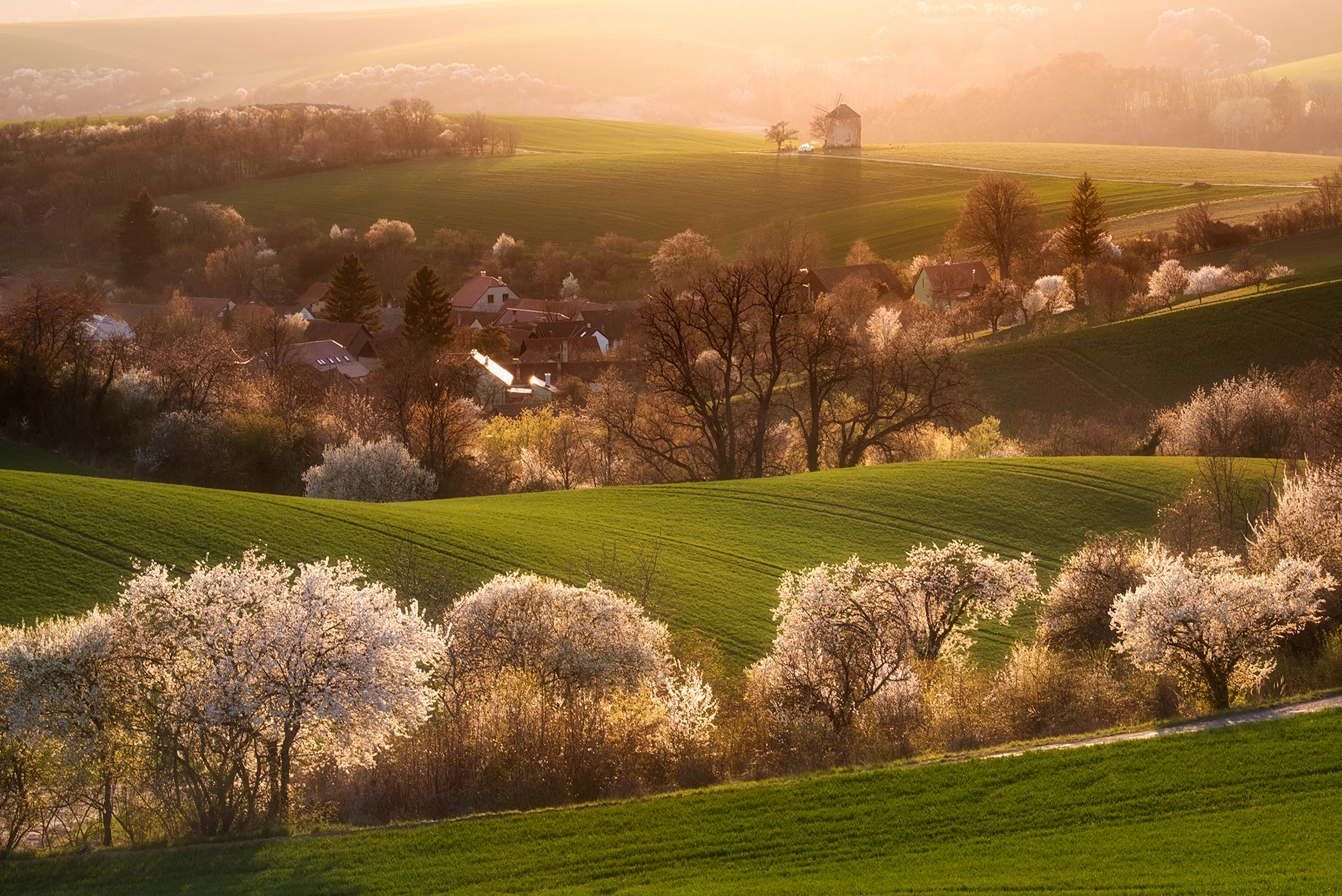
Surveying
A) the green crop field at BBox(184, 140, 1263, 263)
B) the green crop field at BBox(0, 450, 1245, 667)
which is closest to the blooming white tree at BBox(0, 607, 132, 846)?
the green crop field at BBox(0, 450, 1245, 667)

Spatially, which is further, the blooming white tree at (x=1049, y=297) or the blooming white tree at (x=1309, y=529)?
the blooming white tree at (x=1049, y=297)

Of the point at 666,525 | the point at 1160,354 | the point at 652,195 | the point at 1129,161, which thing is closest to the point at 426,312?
the point at 1160,354

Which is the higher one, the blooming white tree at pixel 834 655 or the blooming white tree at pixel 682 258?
the blooming white tree at pixel 682 258

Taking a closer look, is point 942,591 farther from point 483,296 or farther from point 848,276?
point 483,296

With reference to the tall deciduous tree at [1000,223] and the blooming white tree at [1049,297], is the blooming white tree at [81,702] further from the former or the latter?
the tall deciduous tree at [1000,223]

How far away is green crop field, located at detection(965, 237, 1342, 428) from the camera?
61.3 metres

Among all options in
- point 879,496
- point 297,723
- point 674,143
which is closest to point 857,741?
point 297,723

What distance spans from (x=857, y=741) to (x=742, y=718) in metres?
2.64

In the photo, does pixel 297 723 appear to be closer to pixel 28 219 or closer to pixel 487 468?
pixel 487 468

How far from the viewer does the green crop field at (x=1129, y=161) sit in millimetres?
132125

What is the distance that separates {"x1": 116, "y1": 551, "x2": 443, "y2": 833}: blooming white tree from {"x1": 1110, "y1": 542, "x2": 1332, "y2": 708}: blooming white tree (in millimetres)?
15413

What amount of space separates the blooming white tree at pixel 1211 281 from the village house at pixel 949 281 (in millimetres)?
22770

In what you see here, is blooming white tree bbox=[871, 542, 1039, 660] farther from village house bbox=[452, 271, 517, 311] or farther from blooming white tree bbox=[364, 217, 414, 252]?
blooming white tree bbox=[364, 217, 414, 252]

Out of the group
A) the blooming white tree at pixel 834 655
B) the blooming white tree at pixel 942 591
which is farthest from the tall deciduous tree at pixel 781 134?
the blooming white tree at pixel 834 655
